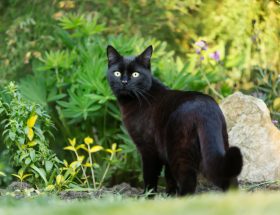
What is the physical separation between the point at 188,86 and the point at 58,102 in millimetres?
1441

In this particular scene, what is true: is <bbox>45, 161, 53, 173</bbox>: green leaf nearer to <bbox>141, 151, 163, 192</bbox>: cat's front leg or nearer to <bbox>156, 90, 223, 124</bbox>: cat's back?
<bbox>141, 151, 163, 192</bbox>: cat's front leg

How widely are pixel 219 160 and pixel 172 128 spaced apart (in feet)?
2.24

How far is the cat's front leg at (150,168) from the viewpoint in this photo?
5.28 m

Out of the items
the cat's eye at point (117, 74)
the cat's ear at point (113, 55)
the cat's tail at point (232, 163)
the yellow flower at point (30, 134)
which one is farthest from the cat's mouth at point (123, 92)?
the cat's tail at point (232, 163)

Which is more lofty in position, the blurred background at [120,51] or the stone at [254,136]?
the blurred background at [120,51]

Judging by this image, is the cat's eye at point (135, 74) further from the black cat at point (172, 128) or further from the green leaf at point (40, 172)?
the green leaf at point (40, 172)

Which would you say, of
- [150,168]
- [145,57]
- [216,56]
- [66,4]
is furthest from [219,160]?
[66,4]

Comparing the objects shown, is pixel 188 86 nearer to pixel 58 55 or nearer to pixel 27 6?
pixel 58 55

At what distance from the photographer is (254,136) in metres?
5.83

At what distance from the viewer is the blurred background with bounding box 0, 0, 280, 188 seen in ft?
23.4

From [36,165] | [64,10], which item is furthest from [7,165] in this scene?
[64,10]

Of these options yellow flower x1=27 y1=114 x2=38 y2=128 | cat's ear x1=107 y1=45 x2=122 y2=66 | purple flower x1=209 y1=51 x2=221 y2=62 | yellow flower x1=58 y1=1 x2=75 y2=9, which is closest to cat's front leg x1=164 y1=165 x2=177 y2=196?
cat's ear x1=107 y1=45 x2=122 y2=66

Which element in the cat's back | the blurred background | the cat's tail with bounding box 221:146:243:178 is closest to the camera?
the cat's tail with bounding box 221:146:243:178

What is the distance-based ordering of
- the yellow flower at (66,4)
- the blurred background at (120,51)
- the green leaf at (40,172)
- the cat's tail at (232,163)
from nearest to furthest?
1. the cat's tail at (232,163)
2. the green leaf at (40,172)
3. the blurred background at (120,51)
4. the yellow flower at (66,4)
